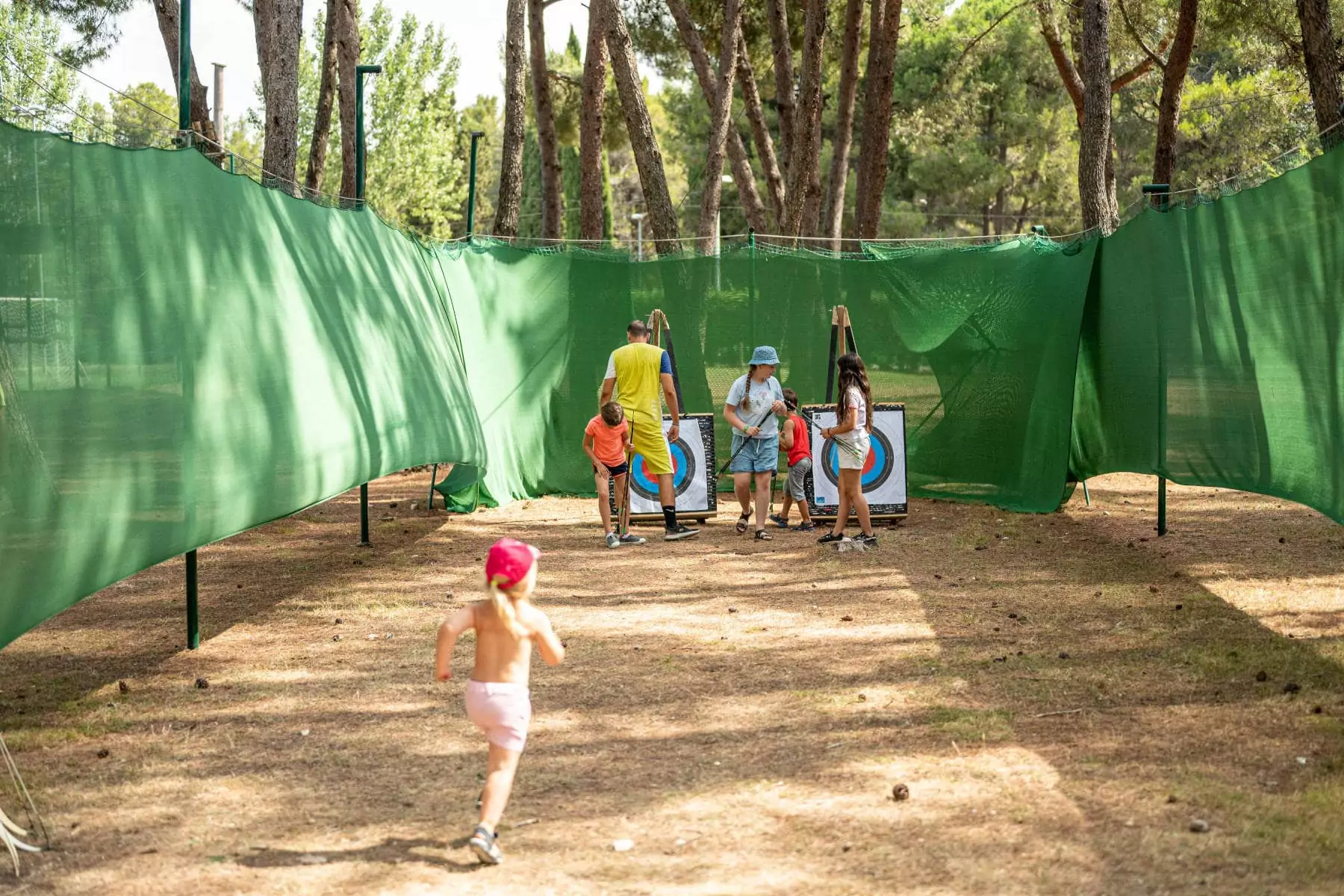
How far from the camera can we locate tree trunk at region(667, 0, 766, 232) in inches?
799

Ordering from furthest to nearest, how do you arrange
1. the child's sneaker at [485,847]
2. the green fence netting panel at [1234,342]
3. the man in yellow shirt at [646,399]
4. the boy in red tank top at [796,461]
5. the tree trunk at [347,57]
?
1. the tree trunk at [347,57]
2. the boy in red tank top at [796,461]
3. the man in yellow shirt at [646,399]
4. the green fence netting panel at [1234,342]
5. the child's sneaker at [485,847]

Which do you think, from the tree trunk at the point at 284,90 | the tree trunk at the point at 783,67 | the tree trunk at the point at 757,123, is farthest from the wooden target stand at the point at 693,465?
the tree trunk at the point at 757,123

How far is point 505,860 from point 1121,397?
752 cm

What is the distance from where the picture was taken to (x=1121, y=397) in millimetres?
10516

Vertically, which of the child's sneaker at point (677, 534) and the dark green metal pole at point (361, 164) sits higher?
the dark green metal pole at point (361, 164)

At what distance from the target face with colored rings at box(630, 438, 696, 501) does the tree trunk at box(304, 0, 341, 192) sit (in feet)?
23.0

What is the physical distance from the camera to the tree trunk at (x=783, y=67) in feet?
67.4

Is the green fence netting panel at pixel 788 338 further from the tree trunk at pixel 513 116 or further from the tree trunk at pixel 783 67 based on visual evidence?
the tree trunk at pixel 783 67

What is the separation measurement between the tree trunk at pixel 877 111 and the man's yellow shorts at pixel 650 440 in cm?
951

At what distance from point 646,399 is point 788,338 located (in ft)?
9.42

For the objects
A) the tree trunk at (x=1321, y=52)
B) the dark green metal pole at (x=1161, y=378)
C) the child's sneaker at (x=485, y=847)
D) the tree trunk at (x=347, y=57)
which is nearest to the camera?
the child's sneaker at (x=485, y=847)

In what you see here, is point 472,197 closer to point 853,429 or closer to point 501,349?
point 501,349

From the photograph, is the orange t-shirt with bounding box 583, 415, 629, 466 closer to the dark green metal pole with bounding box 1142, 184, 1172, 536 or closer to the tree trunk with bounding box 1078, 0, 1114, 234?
the dark green metal pole with bounding box 1142, 184, 1172, 536

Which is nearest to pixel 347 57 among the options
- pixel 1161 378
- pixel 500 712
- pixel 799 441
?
pixel 799 441
